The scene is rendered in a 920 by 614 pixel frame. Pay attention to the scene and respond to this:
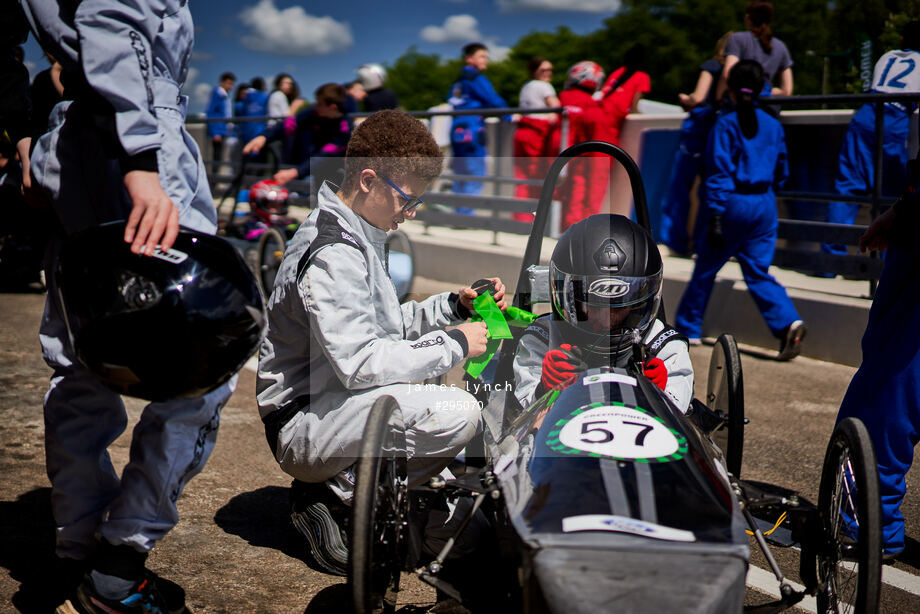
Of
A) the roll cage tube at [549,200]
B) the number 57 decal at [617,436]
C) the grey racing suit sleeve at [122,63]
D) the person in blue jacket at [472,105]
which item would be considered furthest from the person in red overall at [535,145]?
the grey racing suit sleeve at [122,63]

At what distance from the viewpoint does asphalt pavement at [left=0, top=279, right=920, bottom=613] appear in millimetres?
2695

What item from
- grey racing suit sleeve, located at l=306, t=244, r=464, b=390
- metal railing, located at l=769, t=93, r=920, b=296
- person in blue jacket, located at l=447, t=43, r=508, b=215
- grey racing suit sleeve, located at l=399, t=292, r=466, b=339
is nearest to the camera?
grey racing suit sleeve, located at l=306, t=244, r=464, b=390

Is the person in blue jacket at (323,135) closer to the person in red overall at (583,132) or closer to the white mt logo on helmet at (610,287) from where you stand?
the person in red overall at (583,132)

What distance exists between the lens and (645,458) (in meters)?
2.04

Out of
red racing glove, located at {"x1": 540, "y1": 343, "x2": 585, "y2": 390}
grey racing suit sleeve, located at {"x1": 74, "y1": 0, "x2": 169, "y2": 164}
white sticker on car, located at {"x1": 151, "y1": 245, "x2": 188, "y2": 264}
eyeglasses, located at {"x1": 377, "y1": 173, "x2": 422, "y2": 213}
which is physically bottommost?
red racing glove, located at {"x1": 540, "y1": 343, "x2": 585, "y2": 390}

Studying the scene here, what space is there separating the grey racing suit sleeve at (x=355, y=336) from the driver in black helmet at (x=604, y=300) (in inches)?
15.4

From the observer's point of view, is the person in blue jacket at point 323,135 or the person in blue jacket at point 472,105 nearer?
the person in blue jacket at point 323,135

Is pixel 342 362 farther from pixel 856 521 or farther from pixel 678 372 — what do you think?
pixel 856 521

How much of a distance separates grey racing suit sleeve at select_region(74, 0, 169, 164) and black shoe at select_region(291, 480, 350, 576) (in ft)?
4.40

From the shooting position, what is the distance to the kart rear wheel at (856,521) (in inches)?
78.1

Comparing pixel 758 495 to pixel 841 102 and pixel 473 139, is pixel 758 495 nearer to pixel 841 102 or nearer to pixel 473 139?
pixel 841 102

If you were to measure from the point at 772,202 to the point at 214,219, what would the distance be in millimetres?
4789

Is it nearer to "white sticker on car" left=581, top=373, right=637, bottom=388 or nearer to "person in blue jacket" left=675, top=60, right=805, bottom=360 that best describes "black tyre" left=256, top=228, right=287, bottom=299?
"person in blue jacket" left=675, top=60, right=805, bottom=360

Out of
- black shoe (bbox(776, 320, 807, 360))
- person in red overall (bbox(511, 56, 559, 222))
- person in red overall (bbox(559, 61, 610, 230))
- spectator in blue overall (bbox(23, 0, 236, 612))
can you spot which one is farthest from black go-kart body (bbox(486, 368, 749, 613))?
person in red overall (bbox(511, 56, 559, 222))
